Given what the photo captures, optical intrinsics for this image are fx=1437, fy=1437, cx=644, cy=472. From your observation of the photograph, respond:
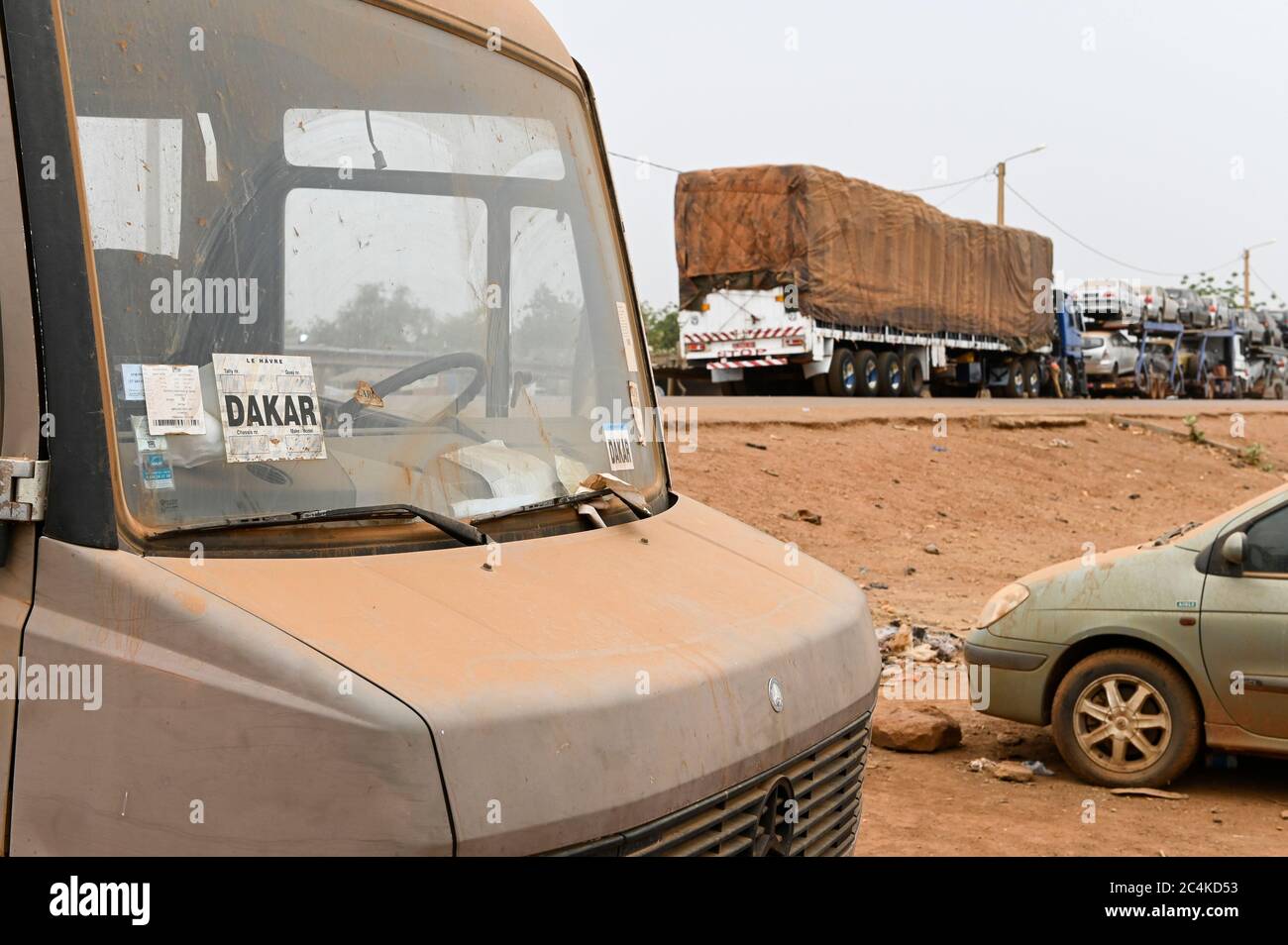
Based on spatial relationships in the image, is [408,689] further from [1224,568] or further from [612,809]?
[1224,568]

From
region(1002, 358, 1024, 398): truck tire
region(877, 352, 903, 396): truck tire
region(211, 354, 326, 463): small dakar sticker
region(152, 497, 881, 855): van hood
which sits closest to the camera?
region(152, 497, 881, 855): van hood

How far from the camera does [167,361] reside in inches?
91.0

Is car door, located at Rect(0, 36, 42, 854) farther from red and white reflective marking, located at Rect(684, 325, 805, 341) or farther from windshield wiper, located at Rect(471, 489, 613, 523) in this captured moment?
red and white reflective marking, located at Rect(684, 325, 805, 341)

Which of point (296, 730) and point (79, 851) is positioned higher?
point (296, 730)

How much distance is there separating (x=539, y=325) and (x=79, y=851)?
159 centimetres

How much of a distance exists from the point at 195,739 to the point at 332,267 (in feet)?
3.42

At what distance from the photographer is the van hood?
2.03m

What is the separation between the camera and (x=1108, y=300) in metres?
39.6

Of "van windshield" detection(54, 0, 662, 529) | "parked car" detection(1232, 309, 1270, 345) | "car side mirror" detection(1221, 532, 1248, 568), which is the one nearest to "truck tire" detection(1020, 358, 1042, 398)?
"parked car" detection(1232, 309, 1270, 345)

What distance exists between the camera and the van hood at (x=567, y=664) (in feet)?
6.66

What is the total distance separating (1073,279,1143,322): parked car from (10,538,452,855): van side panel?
40017 mm

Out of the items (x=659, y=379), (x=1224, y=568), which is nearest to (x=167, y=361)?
(x=1224, y=568)

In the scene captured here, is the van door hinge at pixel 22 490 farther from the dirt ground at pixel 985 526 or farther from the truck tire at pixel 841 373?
the truck tire at pixel 841 373

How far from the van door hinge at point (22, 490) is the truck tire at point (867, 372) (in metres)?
26.4
